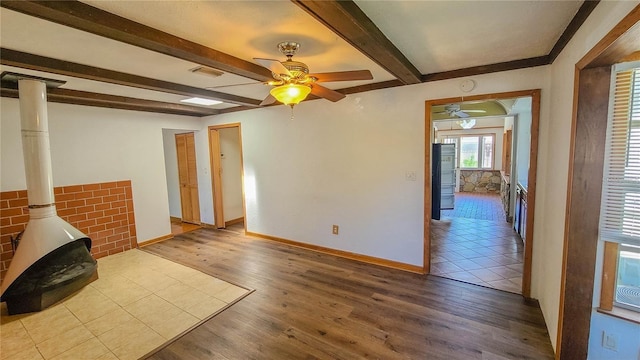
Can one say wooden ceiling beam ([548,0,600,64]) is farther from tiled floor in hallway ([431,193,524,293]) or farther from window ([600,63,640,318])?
tiled floor in hallway ([431,193,524,293])

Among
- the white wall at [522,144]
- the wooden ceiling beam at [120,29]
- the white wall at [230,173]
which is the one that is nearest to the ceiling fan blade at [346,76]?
the wooden ceiling beam at [120,29]

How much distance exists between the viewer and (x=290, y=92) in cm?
209

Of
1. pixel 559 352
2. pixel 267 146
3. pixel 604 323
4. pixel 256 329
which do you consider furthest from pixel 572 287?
pixel 267 146

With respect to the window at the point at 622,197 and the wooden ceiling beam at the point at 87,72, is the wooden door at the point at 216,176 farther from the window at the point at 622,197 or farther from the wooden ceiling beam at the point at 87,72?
the window at the point at 622,197

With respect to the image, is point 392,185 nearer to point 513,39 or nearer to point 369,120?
point 369,120

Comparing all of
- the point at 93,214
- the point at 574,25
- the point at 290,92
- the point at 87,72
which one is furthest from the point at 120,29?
the point at 93,214

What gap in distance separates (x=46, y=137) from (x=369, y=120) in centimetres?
353

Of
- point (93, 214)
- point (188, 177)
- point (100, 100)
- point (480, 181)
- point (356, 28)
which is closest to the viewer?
point (356, 28)

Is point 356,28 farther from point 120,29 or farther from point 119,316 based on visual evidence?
point 119,316

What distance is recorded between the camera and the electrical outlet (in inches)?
62.3

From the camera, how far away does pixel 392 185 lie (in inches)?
132

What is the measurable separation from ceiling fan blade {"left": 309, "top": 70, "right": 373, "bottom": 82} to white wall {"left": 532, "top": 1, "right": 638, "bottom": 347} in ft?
4.09

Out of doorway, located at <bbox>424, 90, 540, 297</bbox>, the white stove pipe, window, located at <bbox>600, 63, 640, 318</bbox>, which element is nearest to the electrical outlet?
window, located at <bbox>600, 63, 640, 318</bbox>

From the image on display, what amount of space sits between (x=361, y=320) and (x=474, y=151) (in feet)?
29.4
